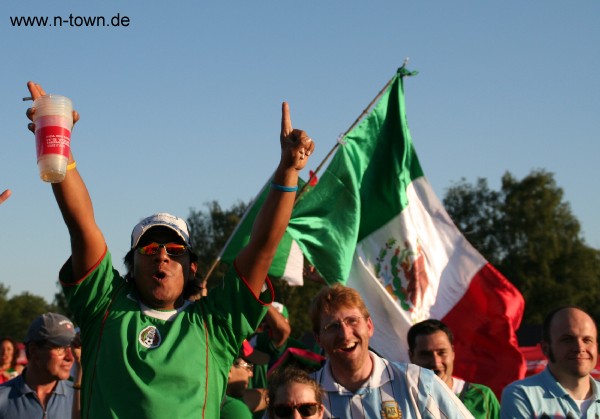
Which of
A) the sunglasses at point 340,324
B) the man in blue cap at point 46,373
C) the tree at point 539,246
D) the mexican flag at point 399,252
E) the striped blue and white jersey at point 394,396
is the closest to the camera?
the striped blue and white jersey at point 394,396

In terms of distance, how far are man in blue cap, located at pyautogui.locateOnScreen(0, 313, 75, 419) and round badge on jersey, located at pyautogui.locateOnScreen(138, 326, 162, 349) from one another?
209cm

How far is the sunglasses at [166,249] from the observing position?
3.61 metres

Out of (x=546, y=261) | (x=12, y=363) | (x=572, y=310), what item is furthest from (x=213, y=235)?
(x=572, y=310)

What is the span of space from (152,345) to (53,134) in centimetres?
89

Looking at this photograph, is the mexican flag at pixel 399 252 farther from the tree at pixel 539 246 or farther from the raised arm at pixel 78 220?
the tree at pixel 539 246

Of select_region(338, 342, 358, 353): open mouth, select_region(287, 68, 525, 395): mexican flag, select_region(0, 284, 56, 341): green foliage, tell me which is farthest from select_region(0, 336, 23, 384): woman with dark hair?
select_region(0, 284, 56, 341): green foliage

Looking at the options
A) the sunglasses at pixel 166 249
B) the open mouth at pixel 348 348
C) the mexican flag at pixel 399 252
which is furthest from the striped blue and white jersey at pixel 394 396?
the mexican flag at pixel 399 252

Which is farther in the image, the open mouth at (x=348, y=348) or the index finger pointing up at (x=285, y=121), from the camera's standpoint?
the open mouth at (x=348, y=348)

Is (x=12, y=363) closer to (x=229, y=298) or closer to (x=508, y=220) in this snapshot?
(x=229, y=298)

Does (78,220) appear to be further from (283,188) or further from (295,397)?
(295,397)

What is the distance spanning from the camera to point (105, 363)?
Result: 3354mm

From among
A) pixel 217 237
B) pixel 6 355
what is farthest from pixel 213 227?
pixel 6 355

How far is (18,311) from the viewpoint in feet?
276

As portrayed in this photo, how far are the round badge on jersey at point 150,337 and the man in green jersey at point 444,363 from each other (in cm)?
246
